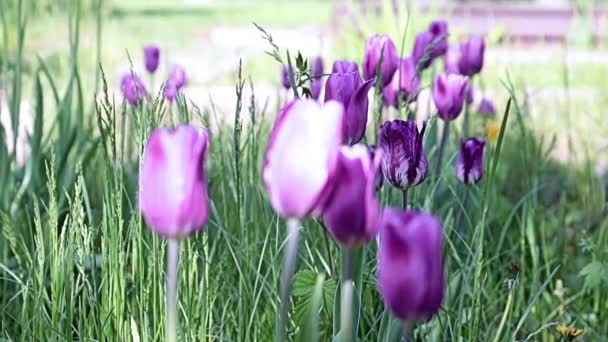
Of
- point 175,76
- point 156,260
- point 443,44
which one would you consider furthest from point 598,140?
point 156,260

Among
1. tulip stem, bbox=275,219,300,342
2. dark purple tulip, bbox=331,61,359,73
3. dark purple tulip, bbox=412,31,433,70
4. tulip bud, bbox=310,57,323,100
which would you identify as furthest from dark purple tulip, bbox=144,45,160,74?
tulip stem, bbox=275,219,300,342

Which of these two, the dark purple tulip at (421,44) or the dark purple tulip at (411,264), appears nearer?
the dark purple tulip at (411,264)

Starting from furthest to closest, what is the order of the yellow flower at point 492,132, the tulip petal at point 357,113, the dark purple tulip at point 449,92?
the yellow flower at point 492,132 → the dark purple tulip at point 449,92 → the tulip petal at point 357,113

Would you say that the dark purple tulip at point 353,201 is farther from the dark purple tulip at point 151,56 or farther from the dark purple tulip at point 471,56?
the dark purple tulip at point 151,56

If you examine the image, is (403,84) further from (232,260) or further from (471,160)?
(232,260)

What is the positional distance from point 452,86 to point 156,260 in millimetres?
702

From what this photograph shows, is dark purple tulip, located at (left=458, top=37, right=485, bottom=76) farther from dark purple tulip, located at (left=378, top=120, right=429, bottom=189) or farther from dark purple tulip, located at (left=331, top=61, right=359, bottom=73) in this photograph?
dark purple tulip, located at (left=378, top=120, right=429, bottom=189)

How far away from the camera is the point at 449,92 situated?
1.81 m

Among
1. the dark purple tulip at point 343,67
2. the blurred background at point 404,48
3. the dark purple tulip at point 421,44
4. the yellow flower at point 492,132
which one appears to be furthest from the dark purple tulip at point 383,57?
the yellow flower at point 492,132

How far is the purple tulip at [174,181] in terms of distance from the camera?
0.89 metres

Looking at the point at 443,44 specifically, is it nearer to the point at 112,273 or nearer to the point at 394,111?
the point at 394,111

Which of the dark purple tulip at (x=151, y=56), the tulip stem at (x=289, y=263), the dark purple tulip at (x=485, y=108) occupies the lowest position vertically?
the tulip stem at (x=289, y=263)

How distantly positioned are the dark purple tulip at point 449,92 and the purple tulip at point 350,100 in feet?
1.88

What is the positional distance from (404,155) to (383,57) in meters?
0.44
